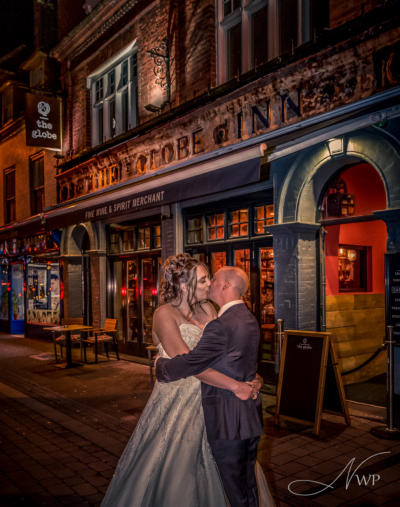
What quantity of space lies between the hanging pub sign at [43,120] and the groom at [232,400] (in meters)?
11.8

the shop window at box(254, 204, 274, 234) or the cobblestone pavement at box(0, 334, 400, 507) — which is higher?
A: the shop window at box(254, 204, 274, 234)

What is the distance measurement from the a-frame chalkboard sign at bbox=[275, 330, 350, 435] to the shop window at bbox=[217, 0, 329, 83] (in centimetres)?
459

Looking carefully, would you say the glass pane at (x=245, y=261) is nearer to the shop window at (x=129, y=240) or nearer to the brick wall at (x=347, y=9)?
the shop window at (x=129, y=240)

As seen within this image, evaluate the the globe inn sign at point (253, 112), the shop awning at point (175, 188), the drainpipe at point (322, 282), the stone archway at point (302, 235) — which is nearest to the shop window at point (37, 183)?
the the globe inn sign at point (253, 112)

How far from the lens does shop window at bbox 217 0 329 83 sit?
298 inches

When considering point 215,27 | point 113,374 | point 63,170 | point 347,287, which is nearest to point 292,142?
point 347,287

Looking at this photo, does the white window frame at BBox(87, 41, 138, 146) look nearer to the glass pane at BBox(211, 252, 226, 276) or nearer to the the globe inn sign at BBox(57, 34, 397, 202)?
the the globe inn sign at BBox(57, 34, 397, 202)

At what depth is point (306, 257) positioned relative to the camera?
7156mm

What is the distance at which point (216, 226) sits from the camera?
358 inches

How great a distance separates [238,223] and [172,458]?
238 inches

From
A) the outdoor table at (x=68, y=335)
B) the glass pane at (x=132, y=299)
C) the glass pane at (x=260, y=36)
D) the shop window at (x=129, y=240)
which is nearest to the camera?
Result: the glass pane at (x=260, y=36)

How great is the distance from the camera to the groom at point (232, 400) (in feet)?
8.83

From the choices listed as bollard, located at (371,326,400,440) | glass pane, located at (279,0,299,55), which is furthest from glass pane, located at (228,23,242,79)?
bollard, located at (371,326,400,440)

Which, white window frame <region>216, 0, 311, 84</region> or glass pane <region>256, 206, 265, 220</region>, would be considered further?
glass pane <region>256, 206, 265, 220</region>
